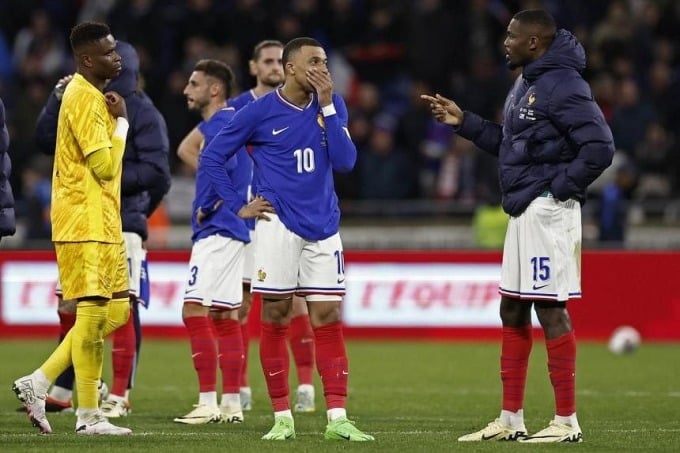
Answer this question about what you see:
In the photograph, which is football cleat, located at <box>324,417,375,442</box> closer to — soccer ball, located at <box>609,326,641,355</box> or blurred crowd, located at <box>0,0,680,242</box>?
soccer ball, located at <box>609,326,641,355</box>

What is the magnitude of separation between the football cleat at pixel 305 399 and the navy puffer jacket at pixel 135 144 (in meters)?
1.67

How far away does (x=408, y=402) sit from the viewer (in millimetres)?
11258

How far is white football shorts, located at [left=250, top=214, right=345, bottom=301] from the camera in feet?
28.6

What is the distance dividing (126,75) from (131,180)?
2.50 ft

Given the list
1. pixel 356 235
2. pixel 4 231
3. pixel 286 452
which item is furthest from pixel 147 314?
pixel 286 452

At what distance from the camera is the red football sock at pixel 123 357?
33.7 ft

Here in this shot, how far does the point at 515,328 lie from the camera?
28.9 feet

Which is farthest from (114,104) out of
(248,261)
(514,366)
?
(514,366)

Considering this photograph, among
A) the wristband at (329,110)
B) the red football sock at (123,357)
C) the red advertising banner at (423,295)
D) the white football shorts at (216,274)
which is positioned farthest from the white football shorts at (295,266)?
the red advertising banner at (423,295)

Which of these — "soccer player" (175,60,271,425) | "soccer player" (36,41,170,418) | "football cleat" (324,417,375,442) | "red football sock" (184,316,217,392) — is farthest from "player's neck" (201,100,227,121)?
"football cleat" (324,417,375,442)

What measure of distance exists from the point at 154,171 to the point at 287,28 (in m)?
10.1

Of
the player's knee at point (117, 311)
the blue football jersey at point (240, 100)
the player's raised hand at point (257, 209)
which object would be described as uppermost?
the blue football jersey at point (240, 100)

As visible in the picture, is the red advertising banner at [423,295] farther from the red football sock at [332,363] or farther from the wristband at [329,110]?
the wristband at [329,110]

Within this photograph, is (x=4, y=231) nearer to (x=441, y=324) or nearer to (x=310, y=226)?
(x=310, y=226)
